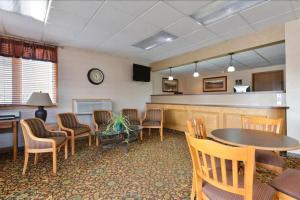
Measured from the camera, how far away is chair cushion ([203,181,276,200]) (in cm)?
108

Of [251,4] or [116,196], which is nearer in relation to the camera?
[116,196]

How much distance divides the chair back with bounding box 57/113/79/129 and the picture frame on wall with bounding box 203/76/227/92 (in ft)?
19.4

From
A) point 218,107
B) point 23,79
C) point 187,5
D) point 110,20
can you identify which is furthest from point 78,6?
point 218,107

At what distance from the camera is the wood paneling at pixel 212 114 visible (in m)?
3.27

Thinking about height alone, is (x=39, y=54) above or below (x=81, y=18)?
below

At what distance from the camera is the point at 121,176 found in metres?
2.30

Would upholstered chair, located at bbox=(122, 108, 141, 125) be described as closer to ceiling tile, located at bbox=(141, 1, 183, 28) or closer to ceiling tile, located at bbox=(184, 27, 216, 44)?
ceiling tile, located at bbox=(184, 27, 216, 44)

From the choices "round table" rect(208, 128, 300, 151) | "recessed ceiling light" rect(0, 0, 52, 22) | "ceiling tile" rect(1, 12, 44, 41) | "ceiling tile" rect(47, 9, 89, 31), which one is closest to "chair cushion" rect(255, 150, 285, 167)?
"round table" rect(208, 128, 300, 151)

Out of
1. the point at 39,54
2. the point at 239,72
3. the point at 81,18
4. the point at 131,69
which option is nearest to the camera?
the point at 81,18

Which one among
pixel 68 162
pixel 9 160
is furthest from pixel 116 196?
pixel 9 160

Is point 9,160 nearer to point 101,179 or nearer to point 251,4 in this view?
point 101,179

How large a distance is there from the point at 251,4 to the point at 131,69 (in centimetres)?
390

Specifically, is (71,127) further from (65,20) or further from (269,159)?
(269,159)

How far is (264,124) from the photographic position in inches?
85.7
